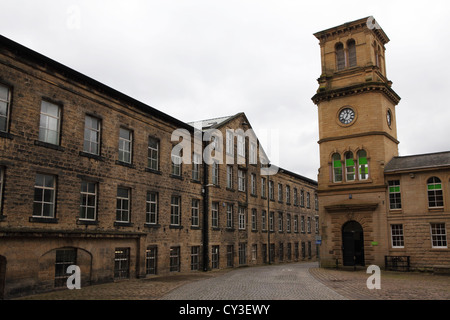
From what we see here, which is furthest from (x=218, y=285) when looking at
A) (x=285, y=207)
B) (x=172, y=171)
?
(x=285, y=207)

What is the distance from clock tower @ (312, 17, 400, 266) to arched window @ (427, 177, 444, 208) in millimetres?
2769

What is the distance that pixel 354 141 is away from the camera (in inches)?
1236

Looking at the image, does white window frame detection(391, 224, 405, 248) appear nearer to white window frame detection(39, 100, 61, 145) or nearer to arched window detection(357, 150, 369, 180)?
arched window detection(357, 150, 369, 180)

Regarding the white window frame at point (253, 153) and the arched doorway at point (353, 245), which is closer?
the arched doorway at point (353, 245)

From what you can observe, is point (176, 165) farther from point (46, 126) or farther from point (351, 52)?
point (351, 52)

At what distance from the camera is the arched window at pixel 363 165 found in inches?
1208

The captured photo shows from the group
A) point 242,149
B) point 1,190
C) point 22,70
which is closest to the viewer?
point 1,190

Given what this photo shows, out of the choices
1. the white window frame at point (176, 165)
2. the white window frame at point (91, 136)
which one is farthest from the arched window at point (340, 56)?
the white window frame at point (91, 136)

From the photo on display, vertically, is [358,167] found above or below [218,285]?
above

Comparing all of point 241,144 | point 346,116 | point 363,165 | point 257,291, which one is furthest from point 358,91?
point 257,291

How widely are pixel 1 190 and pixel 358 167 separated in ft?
77.3

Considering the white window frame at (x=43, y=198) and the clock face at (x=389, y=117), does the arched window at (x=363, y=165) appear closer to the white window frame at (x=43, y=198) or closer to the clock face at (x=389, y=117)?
the clock face at (x=389, y=117)

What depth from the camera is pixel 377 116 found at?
101ft

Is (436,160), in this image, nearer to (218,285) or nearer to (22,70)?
(218,285)
